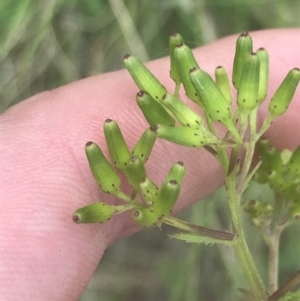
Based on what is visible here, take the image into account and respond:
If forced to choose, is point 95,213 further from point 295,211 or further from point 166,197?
point 295,211

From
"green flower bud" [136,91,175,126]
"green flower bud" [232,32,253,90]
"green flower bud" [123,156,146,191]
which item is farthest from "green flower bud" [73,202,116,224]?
"green flower bud" [232,32,253,90]

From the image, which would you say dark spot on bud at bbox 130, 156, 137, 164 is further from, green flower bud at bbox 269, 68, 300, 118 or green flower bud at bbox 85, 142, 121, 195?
green flower bud at bbox 269, 68, 300, 118

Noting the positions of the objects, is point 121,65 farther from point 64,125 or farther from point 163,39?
point 64,125

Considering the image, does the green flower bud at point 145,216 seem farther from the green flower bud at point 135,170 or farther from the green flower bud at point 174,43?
the green flower bud at point 174,43

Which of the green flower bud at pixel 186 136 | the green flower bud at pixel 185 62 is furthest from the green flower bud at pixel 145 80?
the green flower bud at pixel 186 136

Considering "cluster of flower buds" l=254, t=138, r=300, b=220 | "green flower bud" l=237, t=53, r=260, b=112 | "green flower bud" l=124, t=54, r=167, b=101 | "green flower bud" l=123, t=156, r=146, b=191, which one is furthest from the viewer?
"cluster of flower buds" l=254, t=138, r=300, b=220

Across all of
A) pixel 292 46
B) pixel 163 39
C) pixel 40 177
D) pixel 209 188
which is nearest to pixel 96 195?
pixel 40 177
